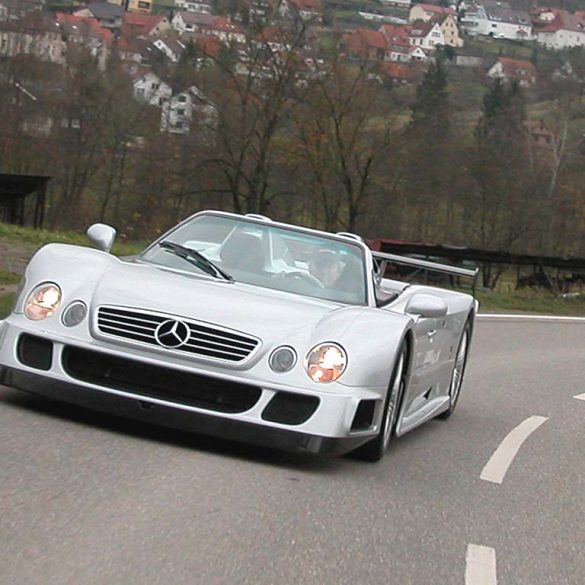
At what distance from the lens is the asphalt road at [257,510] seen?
15.9 feet

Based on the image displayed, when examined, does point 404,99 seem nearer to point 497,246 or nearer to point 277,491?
point 497,246

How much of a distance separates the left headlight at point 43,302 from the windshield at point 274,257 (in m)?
1.07

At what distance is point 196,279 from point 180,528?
8.25ft

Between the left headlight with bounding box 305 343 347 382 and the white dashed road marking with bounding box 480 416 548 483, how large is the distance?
4.72 ft

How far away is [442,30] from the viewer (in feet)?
641

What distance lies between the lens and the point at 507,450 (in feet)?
30.1

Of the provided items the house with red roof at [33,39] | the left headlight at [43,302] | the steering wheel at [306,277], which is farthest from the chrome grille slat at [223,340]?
the house with red roof at [33,39]

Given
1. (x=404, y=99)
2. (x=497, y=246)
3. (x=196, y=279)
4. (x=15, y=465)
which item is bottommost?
(x=497, y=246)

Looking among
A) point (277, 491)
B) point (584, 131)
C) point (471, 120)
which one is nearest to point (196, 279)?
point (277, 491)

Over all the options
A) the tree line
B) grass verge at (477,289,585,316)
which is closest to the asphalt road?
grass verge at (477,289,585,316)

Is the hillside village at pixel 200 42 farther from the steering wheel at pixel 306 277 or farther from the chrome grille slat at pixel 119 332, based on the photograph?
the chrome grille slat at pixel 119 332

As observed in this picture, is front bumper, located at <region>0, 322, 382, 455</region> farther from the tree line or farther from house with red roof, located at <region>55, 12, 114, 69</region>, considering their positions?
house with red roof, located at <region>55, 12, 114, 69</region>

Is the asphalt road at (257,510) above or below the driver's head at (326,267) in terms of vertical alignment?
below

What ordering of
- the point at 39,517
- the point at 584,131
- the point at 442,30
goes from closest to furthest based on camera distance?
the point at 39,517, the point at 584,131, the point at 442,30
